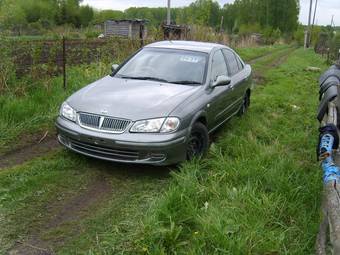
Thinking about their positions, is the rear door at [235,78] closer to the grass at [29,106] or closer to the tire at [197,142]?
the tire at [197,142]

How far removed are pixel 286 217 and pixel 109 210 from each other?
5.62 ft

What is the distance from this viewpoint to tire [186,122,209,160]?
17.4ft

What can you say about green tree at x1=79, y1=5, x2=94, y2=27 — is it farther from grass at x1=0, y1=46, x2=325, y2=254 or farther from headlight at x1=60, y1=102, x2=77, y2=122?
grass at x1=0, y1=46, x2=325, y2=254

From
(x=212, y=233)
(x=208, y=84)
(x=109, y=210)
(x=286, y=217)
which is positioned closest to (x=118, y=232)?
(x=109, y=210)

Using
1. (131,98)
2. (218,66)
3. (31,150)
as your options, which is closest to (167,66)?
(218,66)

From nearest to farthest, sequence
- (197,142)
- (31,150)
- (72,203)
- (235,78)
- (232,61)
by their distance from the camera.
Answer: (72,203) < (197,142) < (31,150) < (235,78) < (232,61)

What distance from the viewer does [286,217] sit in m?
4.03

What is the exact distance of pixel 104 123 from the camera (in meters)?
4.97

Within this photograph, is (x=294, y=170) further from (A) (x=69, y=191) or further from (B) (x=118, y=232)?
(A) (x=69, y=191)

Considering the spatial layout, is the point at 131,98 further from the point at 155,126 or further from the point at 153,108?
the point at 155,126

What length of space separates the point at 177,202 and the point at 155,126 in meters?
1.12

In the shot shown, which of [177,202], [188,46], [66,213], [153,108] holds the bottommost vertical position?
[66,213]

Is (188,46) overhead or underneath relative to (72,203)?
overhead

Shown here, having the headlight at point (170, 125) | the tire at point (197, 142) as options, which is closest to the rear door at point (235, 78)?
the tire at point (197, 142)
